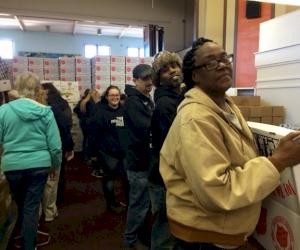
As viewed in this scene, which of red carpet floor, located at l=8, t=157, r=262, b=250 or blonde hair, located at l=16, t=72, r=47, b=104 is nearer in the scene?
A: blonde hair, located at l=16, t=72, r=47, b=104

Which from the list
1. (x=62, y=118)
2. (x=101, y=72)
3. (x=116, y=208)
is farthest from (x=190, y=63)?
(x=101, y=72)

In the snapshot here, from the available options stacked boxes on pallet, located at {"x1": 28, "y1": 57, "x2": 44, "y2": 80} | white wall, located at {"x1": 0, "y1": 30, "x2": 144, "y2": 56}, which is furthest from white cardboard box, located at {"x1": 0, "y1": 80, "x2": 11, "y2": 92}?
white wall, located at {"x1": 0, "y1": 30, "x2": 144, "y2": 56}

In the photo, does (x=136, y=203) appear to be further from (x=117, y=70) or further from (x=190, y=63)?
(x=117, y=70)

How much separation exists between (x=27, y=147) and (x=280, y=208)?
189 cm

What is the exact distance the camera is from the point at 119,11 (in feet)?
24.5

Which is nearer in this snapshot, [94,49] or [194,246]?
[194,246]

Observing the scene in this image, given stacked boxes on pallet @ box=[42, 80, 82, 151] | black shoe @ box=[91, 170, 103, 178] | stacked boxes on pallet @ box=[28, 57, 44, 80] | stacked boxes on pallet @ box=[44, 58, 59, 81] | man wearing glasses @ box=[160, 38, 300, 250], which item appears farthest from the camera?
stacked boxes on pallet @ box=[44, 58, 59, 81]

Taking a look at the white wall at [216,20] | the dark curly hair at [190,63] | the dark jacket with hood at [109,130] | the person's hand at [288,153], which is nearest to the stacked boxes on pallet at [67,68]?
the white wall at [216,20]

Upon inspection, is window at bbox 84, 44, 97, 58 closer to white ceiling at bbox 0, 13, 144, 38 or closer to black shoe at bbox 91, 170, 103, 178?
white ceiling at bbox 0, 13, 144, 38

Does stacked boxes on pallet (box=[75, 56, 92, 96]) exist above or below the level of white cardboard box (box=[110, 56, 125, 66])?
below

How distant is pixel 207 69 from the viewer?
1.15 metres

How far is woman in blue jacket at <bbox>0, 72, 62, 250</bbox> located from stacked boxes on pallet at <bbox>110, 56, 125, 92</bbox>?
177 inches

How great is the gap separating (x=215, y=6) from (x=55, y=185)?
14.5 feet

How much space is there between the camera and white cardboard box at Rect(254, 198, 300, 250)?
42.9 inches
